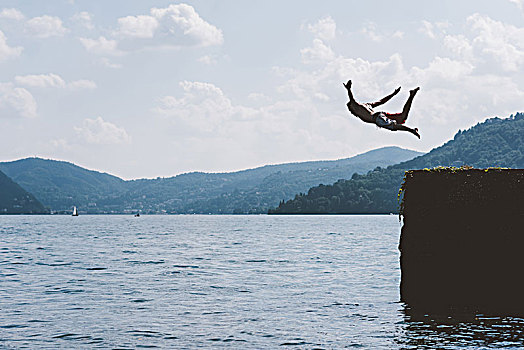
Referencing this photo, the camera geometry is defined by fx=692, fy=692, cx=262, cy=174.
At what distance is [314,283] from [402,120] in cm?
1983

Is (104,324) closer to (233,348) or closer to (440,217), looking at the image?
(233,348)

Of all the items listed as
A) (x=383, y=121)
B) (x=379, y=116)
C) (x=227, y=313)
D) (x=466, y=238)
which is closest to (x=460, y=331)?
(x=466, y=238)

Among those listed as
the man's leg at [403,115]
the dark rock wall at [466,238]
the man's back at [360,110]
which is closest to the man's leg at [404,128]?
the man's leg at [403,115]

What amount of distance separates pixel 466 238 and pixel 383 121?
7.16 meters

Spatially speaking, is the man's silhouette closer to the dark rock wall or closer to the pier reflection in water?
the dark rock wall

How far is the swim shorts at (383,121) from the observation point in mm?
17156

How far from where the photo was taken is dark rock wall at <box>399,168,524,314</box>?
21969 millimetres

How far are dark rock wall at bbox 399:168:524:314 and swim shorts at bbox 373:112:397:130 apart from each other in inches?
240

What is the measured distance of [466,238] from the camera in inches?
880

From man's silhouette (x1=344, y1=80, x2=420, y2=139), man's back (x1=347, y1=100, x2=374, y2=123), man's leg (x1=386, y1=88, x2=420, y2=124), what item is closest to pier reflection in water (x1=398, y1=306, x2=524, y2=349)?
man's silhouette (x1=344, y1=80, x2=420, y2=139)

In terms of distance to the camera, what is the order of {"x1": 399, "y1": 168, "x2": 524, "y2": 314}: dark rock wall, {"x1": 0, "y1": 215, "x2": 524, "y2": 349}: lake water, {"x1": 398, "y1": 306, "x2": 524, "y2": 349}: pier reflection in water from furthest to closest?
{"x1": 399, "y1": 168, "x2": 524, "y2": 314}: dark rock wall → {"x1": 0, "y1": 215, "x2": 524, "y2": 349}: lake water → {"x1": 398, "y1": 306, "x2": 524, "y2": 349}: pier reflection in water

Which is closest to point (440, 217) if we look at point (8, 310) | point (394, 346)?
point (394, 346)

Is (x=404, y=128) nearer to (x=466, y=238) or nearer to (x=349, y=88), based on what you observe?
(x=349, y=88)

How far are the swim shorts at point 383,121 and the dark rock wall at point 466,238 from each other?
609cm
